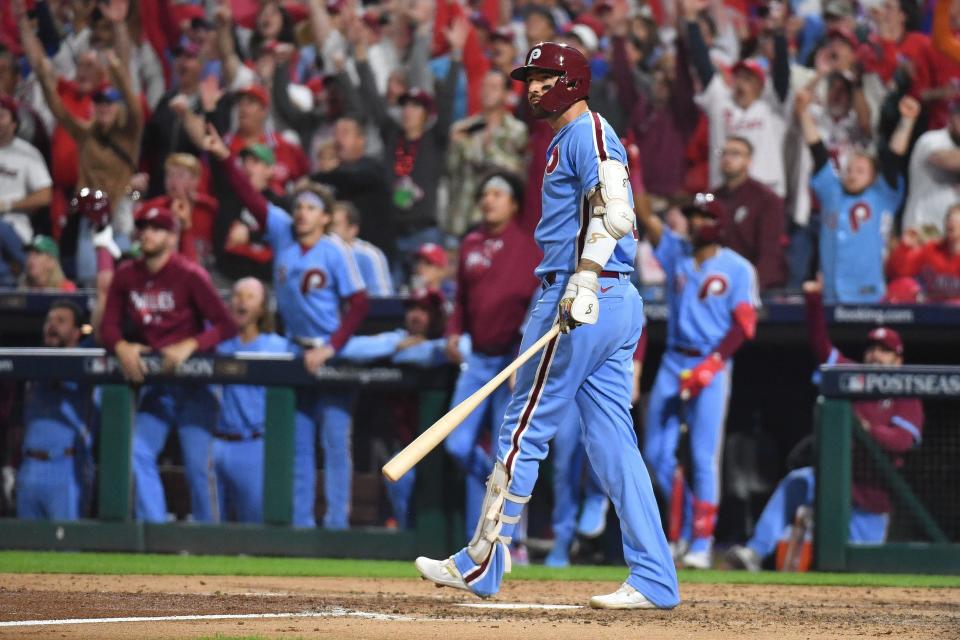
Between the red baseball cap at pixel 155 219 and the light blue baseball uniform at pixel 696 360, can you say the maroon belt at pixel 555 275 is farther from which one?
the red baseball cap at pixel 155 219

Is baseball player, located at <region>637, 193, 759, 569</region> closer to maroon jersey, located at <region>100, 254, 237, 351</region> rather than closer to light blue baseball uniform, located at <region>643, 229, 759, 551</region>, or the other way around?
light blue baseball uniform, located at <region>643, 229, 759, 551</region>

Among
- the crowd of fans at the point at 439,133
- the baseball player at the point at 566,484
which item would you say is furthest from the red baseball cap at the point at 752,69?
the baseball player at the point at 566,484

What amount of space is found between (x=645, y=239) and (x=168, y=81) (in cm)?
472

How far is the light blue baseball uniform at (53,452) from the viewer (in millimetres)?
8836

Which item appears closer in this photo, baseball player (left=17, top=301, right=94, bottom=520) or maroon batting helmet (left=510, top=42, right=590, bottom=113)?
maroon batting helmet (left=510, top=42, right=590, bottom=113)

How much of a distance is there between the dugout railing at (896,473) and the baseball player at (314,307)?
2.57 m

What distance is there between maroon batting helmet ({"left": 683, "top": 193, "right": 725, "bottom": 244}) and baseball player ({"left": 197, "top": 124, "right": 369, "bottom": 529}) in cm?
200

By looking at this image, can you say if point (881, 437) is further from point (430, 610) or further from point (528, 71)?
point (528, 71)

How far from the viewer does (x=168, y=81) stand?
13148mm

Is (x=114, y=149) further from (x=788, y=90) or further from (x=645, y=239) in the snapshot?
(x=788, y=90)

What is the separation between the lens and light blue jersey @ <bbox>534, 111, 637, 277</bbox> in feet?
17.8

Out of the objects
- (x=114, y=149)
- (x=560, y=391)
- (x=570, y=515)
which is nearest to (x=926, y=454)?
(x=570, y=515)

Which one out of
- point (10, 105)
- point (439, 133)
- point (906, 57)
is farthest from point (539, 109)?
point (10, 105)

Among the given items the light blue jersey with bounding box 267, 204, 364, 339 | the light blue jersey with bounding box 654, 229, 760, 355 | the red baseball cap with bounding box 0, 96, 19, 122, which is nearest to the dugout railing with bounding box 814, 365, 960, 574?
the light blue jersey with bounding box 654, 229, 760, 355
